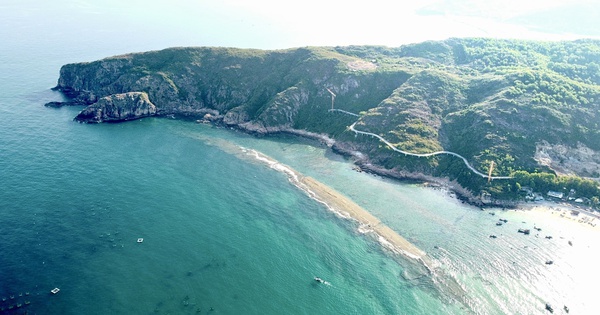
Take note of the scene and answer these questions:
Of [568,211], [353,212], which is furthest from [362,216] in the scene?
[568,211]

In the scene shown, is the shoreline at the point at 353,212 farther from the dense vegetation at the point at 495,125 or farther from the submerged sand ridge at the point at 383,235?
the dense vegetation at the point at 495,125

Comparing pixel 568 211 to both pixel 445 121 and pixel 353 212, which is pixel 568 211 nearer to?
pixel 445 121

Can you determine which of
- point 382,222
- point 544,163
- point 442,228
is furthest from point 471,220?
point 544,163

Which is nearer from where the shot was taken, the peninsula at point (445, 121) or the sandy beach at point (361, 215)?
the sandy beach at point (361, 215)

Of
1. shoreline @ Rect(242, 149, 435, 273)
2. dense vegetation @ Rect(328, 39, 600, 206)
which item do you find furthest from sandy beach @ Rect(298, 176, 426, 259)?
dense vegetation @ Rect(328, 39, 600, 206)

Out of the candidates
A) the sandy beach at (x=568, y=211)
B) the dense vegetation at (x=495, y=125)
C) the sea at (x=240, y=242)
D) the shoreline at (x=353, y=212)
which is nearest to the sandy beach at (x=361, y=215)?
the shoreline at (x=353, y=212)

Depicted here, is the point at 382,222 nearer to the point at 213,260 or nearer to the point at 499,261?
the point at 499,261
